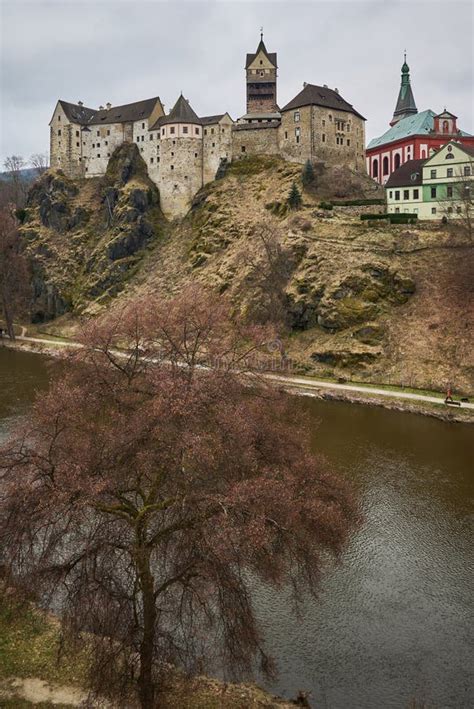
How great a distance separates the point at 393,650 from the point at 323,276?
43.0 metres

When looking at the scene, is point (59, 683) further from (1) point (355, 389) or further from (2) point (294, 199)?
(2) point (294, 199)

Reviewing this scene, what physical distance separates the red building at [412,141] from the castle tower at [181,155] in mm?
24398

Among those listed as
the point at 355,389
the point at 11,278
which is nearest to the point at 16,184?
the point at 11,278

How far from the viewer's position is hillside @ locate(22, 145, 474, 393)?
Answer: 51.2 m

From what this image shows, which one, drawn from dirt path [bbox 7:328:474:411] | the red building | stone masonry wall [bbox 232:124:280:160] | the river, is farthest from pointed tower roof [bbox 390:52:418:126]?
the river

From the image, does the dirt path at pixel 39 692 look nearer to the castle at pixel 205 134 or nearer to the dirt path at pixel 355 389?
the dirt path at pixel 355 389

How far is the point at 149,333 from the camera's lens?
1975 cm

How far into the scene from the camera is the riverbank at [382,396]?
4116 cm

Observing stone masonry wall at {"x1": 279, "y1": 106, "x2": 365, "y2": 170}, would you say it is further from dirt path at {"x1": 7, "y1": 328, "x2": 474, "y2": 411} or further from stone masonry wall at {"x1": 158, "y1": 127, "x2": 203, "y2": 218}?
dirt path at {"x1": 7, "y1": 328, "x2": 474, "y2": 411}

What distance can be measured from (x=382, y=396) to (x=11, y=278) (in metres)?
52.2

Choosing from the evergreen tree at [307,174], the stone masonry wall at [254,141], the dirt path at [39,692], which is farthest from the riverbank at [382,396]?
the stone masonry wall at [254,141]

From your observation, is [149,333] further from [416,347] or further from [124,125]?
[124,125]

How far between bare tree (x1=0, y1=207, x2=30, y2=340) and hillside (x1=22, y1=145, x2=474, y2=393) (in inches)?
106

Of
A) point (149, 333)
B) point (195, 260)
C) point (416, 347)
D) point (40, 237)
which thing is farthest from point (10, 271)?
point (149, 333)
